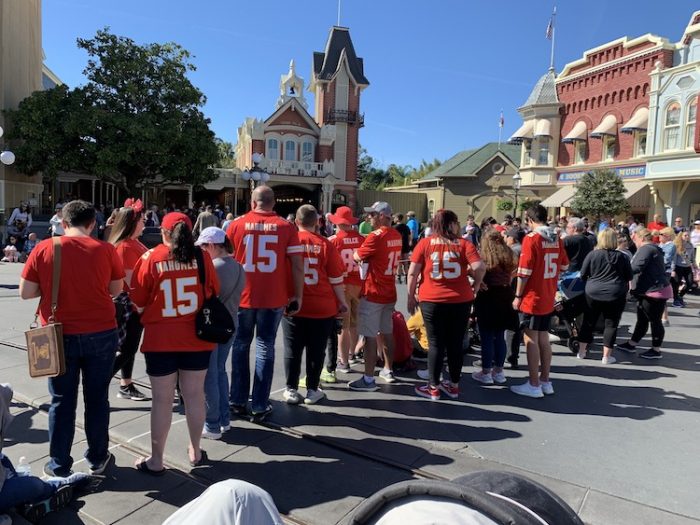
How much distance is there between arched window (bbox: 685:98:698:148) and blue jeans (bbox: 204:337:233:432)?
23.6 metres

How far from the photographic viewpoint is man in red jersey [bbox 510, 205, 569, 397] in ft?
16.3

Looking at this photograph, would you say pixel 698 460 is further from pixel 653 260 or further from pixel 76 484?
pixel 76 484

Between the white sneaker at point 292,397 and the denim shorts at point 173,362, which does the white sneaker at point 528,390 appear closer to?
the white sneaker at point 292,397

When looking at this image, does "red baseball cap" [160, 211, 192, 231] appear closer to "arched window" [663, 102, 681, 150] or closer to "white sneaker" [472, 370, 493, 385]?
"white sneaker" [472, 370, 493, 385]

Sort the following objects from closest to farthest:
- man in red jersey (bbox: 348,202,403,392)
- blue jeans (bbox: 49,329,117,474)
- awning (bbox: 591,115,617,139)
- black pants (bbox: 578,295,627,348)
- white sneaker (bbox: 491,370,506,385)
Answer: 1. blue jeans (bbox: 49,329,117,474)
2. man in red jersey (bbox: 348,202,403,392)
3. white sneaker (bbox: 491,370,506,385)
4. black pants (bbox: 578,295,627,348)
5. awning (bbox: 591,115,617,139)

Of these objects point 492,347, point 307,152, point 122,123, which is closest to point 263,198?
point 492,347

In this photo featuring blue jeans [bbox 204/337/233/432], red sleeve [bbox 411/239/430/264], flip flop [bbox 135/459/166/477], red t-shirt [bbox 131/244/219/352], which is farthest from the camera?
red sleeve [bbox 411/239/430/264]

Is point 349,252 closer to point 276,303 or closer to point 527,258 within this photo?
point 276,303

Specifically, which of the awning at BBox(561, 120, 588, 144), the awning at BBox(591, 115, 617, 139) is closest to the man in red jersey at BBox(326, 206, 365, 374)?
the awning at BBox(591, 115, 617, 139)

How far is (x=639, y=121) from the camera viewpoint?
77.3ft

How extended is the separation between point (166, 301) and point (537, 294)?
3.54 m

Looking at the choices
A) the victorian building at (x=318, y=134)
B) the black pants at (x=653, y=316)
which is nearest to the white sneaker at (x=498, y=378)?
the black pants at (x=653, y=316)

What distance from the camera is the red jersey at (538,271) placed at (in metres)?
4.98

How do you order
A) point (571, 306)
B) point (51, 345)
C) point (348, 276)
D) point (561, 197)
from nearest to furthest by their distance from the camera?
point (51, 345) → point (348, 276) → point (571, 306) → point (561, 197)
